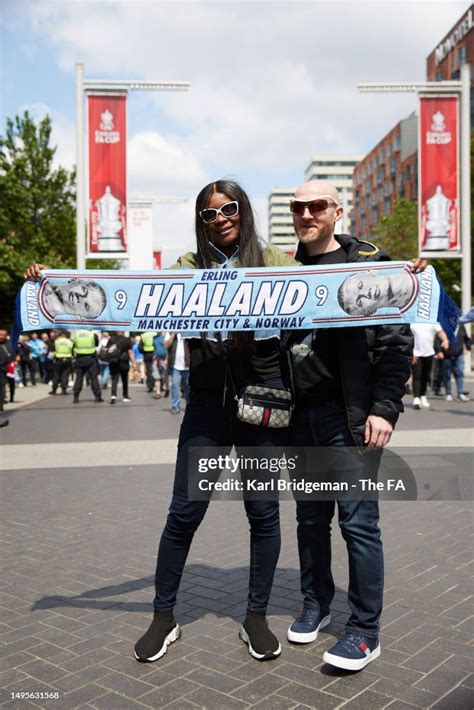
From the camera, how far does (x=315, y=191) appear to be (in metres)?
3.13

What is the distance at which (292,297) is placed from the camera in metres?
3.25

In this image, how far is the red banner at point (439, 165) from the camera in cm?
2136

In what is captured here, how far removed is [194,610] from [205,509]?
2.60 ft

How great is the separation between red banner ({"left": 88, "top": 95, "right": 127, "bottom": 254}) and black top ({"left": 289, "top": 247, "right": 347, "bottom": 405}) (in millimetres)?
18085

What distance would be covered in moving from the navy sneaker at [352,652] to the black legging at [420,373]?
1082cm

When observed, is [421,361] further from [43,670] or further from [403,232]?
[403,232]

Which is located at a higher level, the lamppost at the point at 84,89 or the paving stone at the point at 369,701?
the lamppost at the point at 84,89

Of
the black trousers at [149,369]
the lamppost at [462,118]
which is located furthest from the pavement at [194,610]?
the lamppost at [462,118]

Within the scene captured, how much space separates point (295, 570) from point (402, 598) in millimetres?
732

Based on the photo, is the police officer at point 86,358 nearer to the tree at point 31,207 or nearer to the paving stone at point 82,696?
the paving stone at point 82,696

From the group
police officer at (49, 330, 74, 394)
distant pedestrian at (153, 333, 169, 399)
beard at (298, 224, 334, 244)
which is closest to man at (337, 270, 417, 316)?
beard at (298, 224, 334, 244)

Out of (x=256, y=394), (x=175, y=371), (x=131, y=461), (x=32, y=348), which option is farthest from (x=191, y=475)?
(x=32, y=348)

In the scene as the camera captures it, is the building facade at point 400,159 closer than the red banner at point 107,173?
No

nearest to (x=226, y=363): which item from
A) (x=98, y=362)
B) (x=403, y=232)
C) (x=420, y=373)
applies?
(x=420, y=373)
